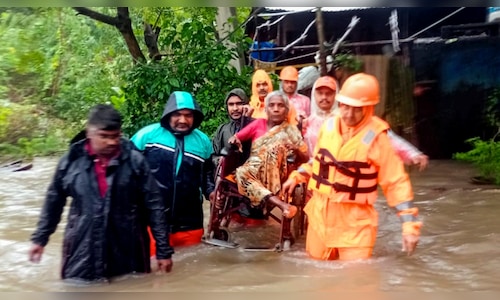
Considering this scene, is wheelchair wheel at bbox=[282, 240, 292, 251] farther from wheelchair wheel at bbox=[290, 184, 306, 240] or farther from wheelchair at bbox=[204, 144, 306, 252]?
wheelchair wheel at bbox=[290, 184, 306, 240]

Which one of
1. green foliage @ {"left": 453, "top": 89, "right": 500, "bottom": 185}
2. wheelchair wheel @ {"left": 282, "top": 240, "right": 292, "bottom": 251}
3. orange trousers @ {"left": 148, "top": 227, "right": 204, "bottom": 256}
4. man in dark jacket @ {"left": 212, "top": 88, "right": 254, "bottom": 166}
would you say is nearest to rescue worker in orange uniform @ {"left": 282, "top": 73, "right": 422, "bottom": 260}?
wheelchair wheel @ {"left": 282, "top": 240, "right": 292, "bottom": 251}

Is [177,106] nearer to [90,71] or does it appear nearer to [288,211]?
[288,211]

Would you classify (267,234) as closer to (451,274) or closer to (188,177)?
(188,177)

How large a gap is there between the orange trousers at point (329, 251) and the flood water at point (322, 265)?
56 millimetres

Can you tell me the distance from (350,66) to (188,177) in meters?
5.84

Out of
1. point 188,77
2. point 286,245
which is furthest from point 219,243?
point 188,77

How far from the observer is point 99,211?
470 centimetres

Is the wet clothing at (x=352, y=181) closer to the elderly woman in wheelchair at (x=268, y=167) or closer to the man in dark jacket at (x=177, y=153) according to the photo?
the elderly woman in wheelchair at (x=268, y=167)

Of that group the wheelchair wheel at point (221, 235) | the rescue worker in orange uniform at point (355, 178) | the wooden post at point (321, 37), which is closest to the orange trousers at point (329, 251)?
the rescue worker in orange uniform at point (355, 178)

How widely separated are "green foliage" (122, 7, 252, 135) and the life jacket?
5119mm

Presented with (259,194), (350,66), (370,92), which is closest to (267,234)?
(259,194)

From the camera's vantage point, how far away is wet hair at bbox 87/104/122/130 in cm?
464

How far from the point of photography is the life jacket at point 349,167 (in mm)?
5172

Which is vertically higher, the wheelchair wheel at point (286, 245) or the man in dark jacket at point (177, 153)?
the man in dark jacket at point (177, 153)
